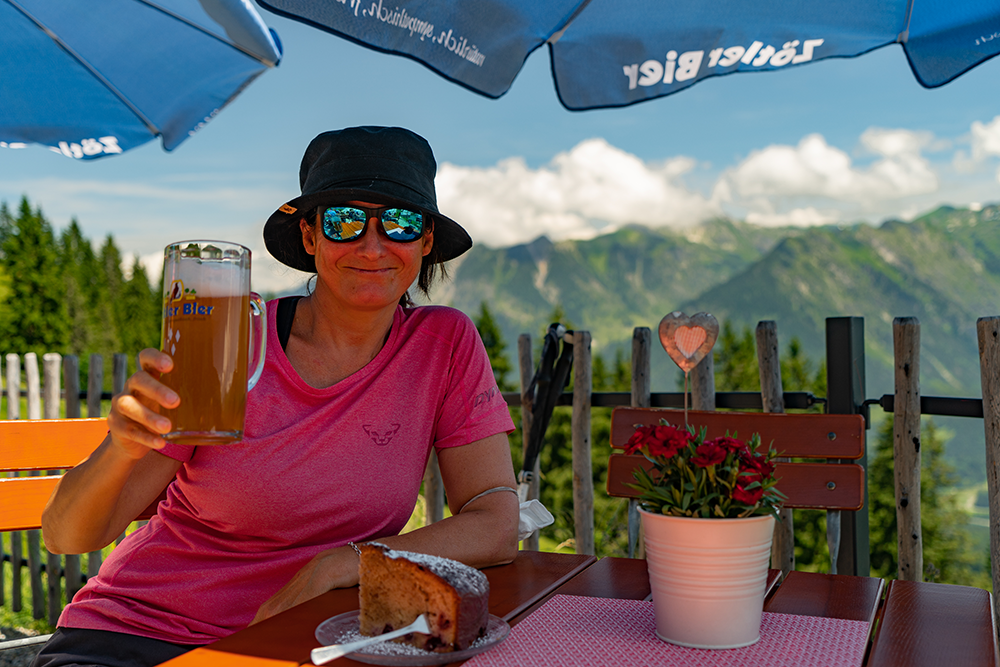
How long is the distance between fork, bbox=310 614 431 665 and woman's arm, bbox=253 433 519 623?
1.10 ft

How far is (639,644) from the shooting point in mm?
1038

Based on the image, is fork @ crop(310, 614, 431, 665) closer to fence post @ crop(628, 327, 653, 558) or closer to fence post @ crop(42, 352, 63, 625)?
fence post @ crop(628, 327, 653, 558)

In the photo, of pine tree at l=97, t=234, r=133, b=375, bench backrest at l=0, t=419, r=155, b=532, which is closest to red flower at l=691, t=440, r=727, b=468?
bench backrest at l=0, t=419, r=155, b=532

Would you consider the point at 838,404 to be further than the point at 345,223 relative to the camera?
Yes

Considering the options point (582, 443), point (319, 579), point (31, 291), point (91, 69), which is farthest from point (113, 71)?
point (31, 291)

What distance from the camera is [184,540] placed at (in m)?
1.64

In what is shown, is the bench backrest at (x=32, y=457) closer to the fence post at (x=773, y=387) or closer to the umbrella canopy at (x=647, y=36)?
the umbrella canopy at (x=647, y=36)

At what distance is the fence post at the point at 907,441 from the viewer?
3391mm

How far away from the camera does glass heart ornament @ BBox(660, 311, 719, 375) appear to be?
1.50 meters

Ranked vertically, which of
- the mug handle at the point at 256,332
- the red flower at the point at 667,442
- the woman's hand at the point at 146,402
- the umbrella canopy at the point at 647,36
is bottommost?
the red flower at the point at 667,442

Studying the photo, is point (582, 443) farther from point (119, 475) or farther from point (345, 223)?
point (119, 475)

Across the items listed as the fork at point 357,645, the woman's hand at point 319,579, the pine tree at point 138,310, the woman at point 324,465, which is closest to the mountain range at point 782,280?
the pine tree at point 138,310

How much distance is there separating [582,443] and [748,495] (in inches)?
141

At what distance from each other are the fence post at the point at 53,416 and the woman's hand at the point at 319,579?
446 centimetres
